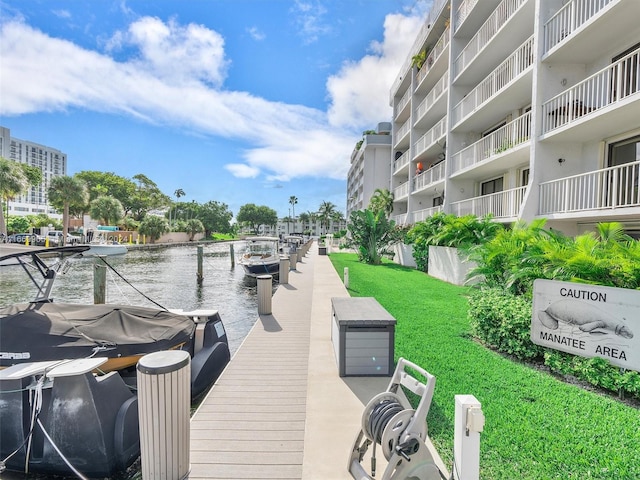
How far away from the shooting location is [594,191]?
390 inches

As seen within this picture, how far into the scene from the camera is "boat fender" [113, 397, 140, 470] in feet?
12.5

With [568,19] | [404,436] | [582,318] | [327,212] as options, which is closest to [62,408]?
[404,436]

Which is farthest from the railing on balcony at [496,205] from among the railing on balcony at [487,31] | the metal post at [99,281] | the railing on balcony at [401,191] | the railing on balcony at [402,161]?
the metal post at [99,281]

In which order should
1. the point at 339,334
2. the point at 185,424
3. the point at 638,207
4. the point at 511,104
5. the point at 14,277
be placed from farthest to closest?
the point at 14,277
the point at 511,104
the point at 638,207
the point at 339,334
the point at 185,424

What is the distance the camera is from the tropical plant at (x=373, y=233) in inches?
891

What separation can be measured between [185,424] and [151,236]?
204 feet

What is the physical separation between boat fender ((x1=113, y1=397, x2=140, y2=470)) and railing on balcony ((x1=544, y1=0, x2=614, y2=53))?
13.8 meters

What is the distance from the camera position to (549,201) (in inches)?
448

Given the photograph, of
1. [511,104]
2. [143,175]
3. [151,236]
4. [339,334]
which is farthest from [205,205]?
[339,334]

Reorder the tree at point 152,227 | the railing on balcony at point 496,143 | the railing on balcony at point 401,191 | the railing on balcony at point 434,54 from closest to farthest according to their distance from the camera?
the railing on balcony at point 496,143 < the railing on balcony at point 434,54 < the railing on balcony at point 401,191 < the tree at point 152,227

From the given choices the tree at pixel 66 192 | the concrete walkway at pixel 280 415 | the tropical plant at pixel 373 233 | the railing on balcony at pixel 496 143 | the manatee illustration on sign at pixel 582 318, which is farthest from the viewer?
the tree at pixel 66 192

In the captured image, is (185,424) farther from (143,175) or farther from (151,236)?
(143,175)

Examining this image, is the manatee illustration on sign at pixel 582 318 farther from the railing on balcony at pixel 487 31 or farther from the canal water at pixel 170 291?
the railing on balcony at pixel 487 31

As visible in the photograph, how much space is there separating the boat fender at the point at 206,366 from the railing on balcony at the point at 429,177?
1721cm
